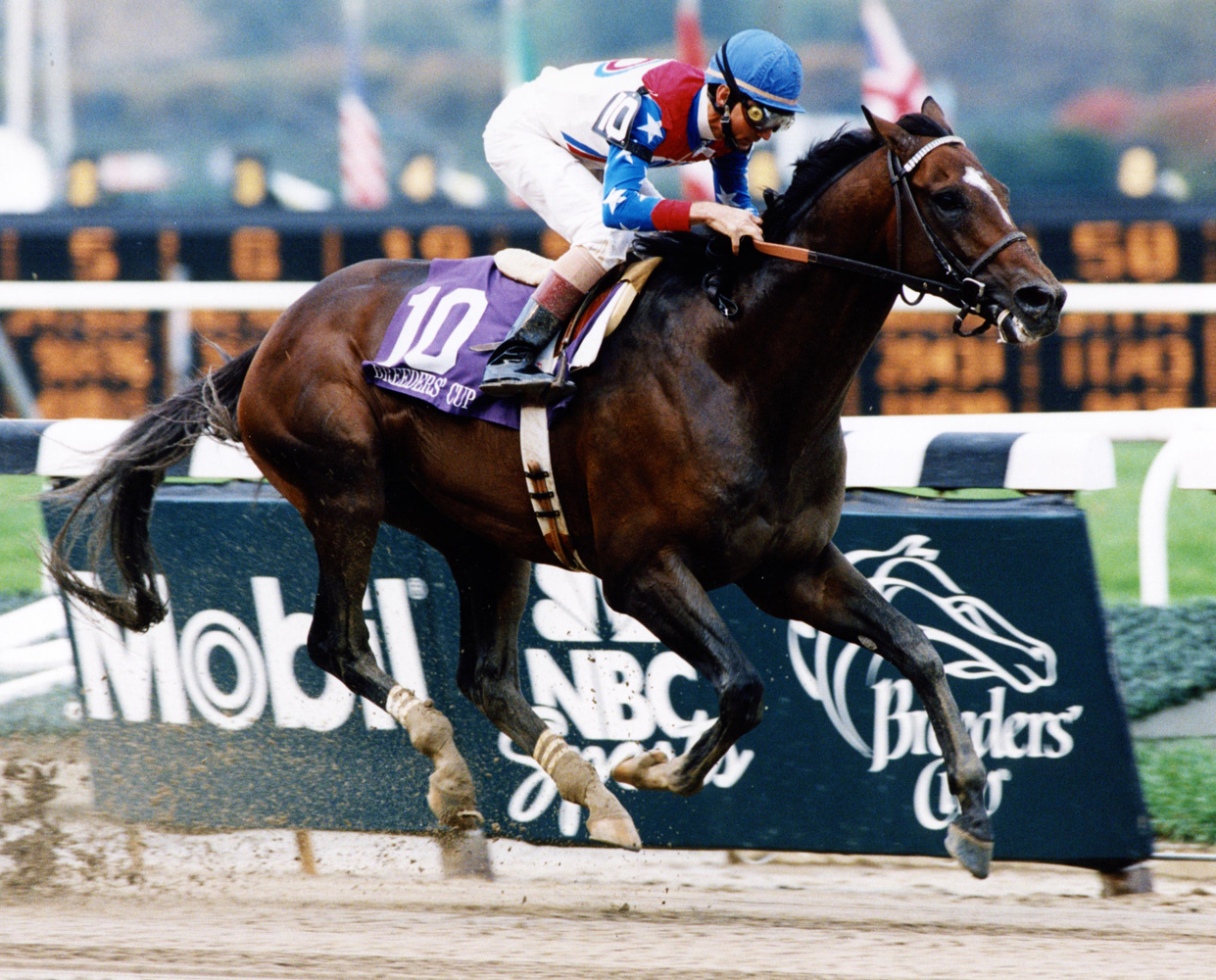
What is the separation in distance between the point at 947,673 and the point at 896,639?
1.66 feet

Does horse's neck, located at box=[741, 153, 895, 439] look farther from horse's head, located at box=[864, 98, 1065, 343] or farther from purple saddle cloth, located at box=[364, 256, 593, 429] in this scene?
purple saddle cloth, located at box=[364, 256, 593, 429]

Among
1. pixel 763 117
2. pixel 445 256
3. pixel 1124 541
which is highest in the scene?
pixel 445 256

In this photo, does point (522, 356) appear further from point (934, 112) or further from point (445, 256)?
point (445, 256)

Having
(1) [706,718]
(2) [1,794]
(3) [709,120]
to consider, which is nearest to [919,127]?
(3) [709,120]

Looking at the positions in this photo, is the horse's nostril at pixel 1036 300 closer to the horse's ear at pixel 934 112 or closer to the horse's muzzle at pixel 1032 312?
the horse's muzzle at pixel 1032 312

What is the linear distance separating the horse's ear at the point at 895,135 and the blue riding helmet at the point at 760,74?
177 mm

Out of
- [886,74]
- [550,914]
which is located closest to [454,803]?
[550,914]

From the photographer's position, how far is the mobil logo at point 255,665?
169 inches

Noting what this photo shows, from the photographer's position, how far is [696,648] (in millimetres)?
3453

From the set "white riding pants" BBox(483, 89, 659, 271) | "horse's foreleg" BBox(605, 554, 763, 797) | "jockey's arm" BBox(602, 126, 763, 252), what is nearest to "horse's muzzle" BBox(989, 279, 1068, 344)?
"jockey's arm" BBox(602, 126, 763, 252)

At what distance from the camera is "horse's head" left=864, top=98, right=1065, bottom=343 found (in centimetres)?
309

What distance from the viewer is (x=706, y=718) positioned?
13.3 ft

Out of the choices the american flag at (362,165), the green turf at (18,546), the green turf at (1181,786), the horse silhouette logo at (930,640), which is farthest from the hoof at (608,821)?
the american flag at (362,165)

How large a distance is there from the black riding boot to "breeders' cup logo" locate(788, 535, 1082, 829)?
2.97ft
